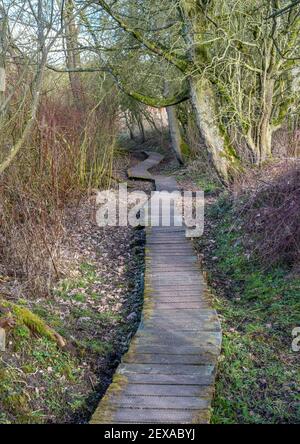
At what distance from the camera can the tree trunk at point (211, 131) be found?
10125 millimetres

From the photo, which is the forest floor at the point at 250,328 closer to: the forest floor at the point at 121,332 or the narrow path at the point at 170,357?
the forest floor at the point at 121,332

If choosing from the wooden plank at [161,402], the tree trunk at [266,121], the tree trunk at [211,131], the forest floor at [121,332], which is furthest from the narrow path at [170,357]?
the tree trunk at [266,121]

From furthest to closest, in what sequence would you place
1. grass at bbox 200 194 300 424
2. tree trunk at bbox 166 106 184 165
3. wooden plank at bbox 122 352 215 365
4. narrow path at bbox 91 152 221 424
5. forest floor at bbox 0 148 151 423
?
tree trunk at bbox 166 106 184 165, wooden plank at bbox 122 352 215 365, grass at bbox 200 194 300 424, forest floor at bbox 0 148 151 423, narrow path at bbox 91 152 221 424

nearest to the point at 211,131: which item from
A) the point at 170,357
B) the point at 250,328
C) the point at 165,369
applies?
the point at 250,328

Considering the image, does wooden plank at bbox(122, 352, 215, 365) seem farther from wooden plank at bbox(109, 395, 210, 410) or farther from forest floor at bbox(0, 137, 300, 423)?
wooden plank at bbox(109, 395, 210, 410)

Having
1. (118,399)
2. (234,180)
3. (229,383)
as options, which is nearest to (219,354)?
(229,383)

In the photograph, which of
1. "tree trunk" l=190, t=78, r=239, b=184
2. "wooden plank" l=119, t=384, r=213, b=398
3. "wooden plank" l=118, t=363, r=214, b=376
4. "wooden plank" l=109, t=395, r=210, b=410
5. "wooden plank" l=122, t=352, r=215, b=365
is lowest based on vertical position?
"wooden plank" l=109, t=395, r=210, b=410

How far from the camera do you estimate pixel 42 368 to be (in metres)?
4.15

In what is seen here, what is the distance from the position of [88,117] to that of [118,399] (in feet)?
25.9

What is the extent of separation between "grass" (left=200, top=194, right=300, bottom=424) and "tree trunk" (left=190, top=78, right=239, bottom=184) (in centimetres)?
294

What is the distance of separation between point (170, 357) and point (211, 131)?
6686 mm

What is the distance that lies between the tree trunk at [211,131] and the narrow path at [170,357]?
363 cm

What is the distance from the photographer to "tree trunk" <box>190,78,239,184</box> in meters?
10.1

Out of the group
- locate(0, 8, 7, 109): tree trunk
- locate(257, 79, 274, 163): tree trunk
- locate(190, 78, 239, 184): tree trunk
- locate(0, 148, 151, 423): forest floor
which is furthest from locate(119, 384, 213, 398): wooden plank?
locate(257, 79, 274, 163): tree trunk
